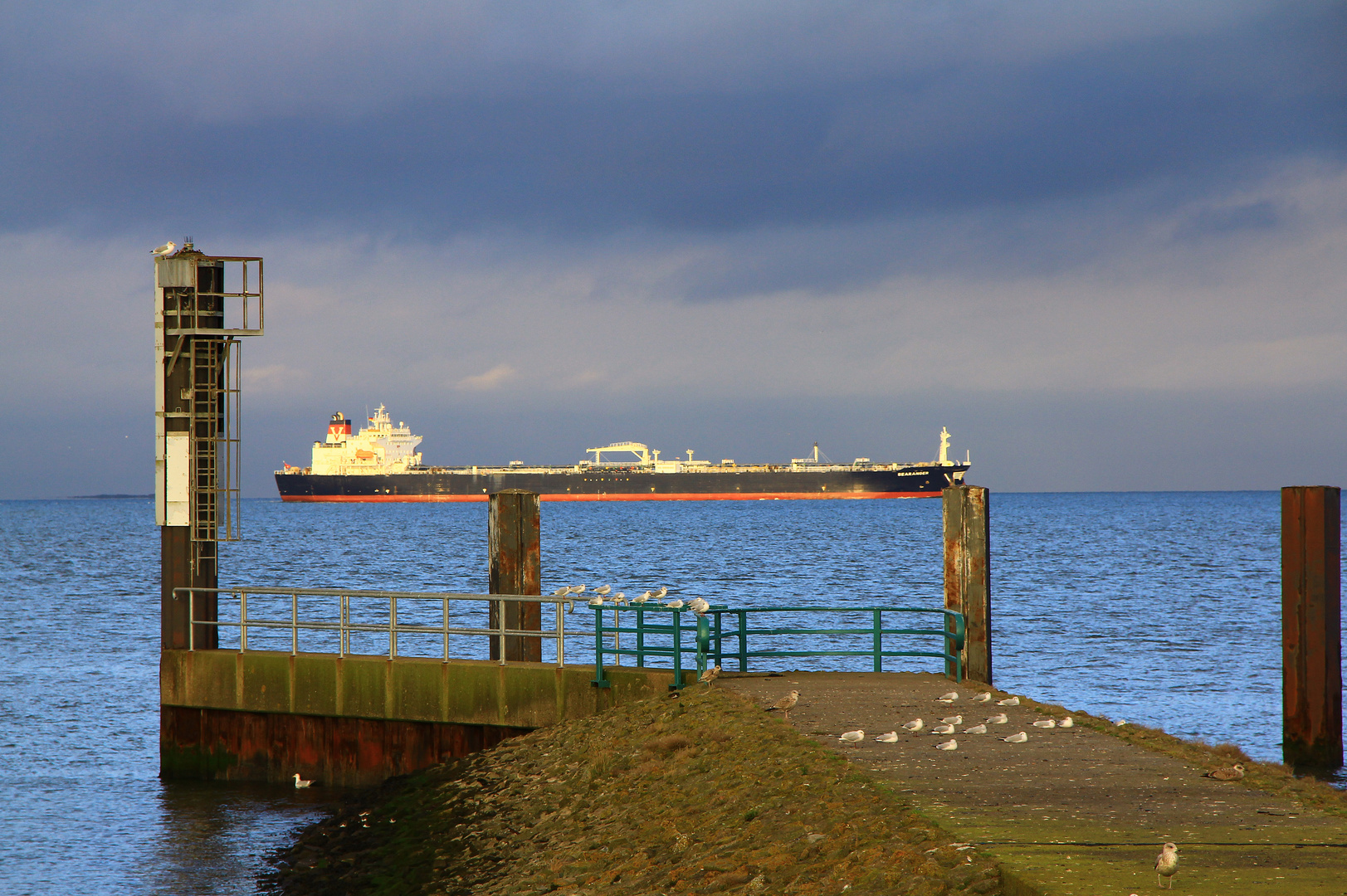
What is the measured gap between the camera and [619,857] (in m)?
8.95

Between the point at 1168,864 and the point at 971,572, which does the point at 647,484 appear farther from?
the point at 1168,864

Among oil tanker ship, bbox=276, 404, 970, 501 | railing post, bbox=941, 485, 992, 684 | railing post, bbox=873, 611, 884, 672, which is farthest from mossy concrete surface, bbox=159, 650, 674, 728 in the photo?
oil tanker ship, bbox=276, 404, 970, 501

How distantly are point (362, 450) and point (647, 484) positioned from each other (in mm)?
33204

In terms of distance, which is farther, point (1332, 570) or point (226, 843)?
point (1332, 570)

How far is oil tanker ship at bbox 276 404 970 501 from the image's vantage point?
449 ft

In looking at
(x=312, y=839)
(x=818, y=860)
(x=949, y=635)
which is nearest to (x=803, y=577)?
(x=949, y=635)

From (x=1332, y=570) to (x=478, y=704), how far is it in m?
10.1

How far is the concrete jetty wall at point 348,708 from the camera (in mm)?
13898

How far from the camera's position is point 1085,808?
8.00m

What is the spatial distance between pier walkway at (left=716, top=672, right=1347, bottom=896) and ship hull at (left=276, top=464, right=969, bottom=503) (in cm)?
12362

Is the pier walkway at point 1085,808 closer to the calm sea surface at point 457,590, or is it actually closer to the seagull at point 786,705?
the seagull at point 786,705

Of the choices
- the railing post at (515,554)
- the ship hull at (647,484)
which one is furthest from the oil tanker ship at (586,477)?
the railing post at (515,554)

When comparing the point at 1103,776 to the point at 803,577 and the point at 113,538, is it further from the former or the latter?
the point at 113,538

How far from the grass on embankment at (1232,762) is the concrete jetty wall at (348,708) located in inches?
182
